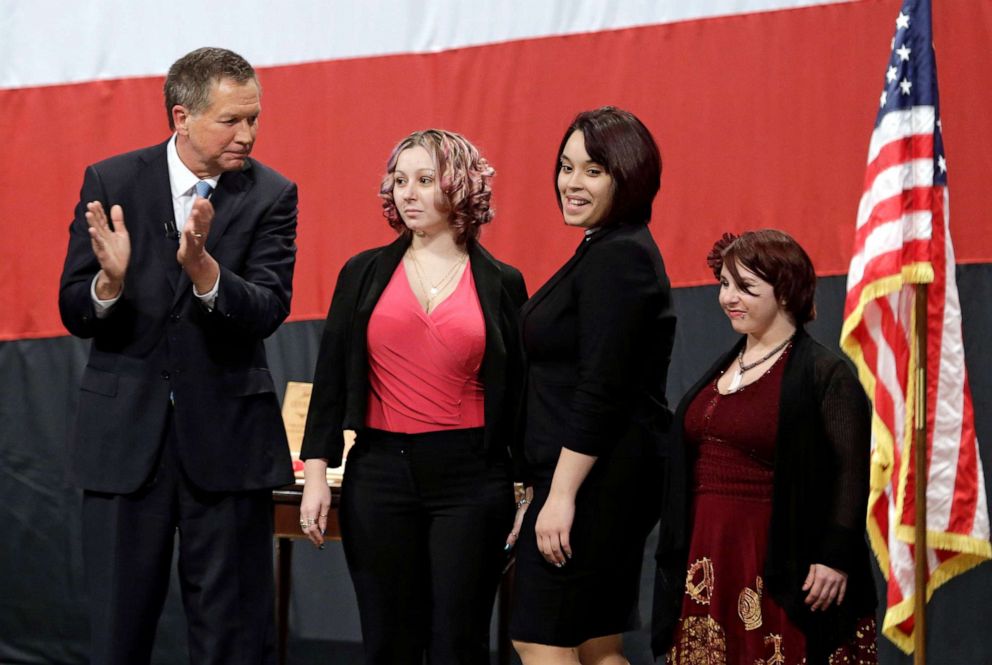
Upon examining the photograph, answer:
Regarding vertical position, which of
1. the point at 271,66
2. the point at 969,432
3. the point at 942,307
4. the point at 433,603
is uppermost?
the point at 271,66

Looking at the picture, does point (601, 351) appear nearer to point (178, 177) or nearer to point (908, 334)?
point (178, 177)

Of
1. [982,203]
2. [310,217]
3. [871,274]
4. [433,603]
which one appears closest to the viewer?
[433,603]

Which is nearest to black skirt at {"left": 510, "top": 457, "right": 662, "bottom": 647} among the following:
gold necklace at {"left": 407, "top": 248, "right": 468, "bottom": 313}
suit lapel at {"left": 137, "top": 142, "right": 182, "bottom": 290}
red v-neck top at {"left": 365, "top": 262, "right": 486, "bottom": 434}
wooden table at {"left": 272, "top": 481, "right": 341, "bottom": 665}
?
red v-neck top at {"left": 365, "top": 262, "right": 486, "bottom": 434}

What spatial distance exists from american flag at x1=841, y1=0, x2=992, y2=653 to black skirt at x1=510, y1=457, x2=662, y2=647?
1.07 meters

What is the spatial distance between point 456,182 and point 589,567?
2.65 ft

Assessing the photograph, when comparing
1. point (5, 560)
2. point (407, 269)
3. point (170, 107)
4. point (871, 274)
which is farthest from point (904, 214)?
point (5, 560)

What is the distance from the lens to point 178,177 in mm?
2482

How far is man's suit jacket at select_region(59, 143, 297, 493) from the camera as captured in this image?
7.79ft

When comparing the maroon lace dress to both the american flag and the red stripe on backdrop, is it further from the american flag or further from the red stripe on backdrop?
the red stripe on backdrop

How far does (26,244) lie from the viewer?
14.3 ft

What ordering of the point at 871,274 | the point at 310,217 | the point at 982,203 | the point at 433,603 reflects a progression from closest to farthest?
the point at 433,603, the point at 871,274, the point at 982,203, the point at 310,217

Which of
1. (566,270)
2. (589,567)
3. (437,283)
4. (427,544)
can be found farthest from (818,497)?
(437,283)

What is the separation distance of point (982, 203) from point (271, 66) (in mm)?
2328

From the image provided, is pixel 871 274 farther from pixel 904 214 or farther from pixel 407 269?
pixel 407 269
